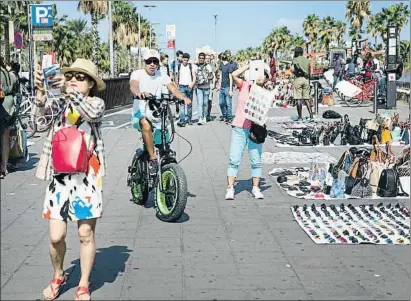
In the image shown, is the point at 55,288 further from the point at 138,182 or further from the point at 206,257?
the point at 138,182

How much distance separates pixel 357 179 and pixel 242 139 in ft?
5.15

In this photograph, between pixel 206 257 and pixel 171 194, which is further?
pixel 171 194

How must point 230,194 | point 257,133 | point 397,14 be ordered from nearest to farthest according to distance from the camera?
point 257,133 → point 230,194 → point 397,14

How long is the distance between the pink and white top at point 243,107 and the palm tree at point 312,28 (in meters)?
81.5

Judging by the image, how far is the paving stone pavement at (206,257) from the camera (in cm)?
467

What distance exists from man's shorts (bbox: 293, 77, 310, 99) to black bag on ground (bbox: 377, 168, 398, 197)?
8875 mm

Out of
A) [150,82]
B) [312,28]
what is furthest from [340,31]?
[150,82]

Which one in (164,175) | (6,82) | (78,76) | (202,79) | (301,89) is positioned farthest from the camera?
(301,89)

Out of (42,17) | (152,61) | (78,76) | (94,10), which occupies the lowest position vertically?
(78,76)

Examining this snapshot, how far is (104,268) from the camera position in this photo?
17.0ft

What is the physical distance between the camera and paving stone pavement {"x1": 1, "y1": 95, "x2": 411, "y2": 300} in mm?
4672

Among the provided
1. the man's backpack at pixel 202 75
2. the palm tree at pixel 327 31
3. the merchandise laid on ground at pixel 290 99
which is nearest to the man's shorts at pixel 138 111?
the man's backpack at pixel 202 75

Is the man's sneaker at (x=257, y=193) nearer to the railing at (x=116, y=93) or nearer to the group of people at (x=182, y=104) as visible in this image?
the group of people at (x=182, y=104)

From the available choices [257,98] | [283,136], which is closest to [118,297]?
[257,98]
